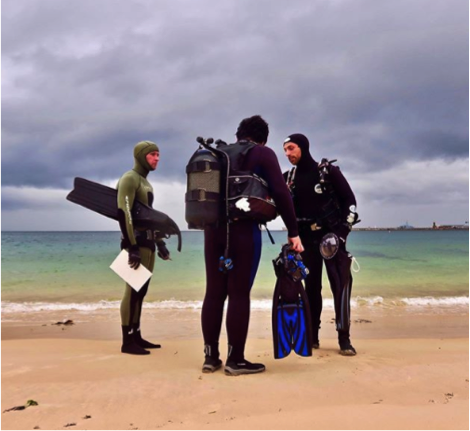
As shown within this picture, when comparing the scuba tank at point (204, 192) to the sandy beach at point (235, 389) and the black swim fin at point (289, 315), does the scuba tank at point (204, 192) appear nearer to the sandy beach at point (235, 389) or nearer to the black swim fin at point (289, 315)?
the black swim fin at point (289, 315)

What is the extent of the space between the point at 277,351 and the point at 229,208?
1.19 metres

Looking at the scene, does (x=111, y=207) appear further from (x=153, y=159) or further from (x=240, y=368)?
(x=240, y=368)

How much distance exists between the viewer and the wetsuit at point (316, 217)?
4.33 m

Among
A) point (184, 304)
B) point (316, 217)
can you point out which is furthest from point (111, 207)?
point (184, 304)

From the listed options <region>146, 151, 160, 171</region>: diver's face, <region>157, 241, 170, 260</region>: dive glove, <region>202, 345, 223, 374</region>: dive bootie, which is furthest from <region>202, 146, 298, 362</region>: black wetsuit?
<region>146, 151, 160, 171</region>: diver's face

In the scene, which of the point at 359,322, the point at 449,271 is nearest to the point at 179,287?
the point at 359,322

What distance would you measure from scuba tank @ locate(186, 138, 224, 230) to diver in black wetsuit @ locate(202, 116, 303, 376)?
0.18m

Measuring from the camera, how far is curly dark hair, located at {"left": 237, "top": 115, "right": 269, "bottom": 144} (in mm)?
3656

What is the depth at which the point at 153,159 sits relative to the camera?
452 centimetres

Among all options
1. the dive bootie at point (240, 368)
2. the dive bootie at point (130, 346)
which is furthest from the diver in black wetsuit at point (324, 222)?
the dive bootie at point (130, 346)

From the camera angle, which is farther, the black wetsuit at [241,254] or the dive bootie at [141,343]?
the dive bootie at [141,343]

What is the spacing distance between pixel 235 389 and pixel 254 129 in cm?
198

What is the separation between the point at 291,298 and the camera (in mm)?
3598

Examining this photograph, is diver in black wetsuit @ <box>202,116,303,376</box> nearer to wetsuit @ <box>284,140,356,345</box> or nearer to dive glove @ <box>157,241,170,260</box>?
wetsuit @ <box>284,140,356,345</box>
